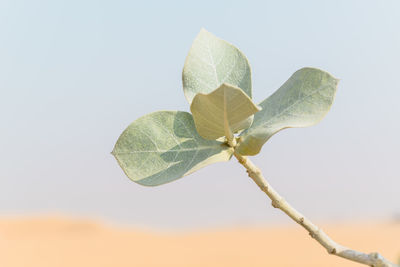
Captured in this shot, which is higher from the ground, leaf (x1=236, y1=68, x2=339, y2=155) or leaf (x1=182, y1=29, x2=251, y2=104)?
leaf (x1=182, y1=29, x2=251, y2=104)

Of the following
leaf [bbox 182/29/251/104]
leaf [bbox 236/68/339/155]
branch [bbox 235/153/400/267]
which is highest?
leaf [bbox 182/29/251/104]

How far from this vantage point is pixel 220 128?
75 centimetres

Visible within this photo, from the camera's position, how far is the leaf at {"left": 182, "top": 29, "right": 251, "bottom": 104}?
2.67ft

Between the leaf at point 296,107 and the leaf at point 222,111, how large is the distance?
0.03m

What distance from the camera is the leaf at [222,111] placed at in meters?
0.67

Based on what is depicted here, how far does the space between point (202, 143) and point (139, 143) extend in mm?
103

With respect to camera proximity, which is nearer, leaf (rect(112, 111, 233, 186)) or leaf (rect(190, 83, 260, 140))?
leaf (rect(190, 83, 260, 140))

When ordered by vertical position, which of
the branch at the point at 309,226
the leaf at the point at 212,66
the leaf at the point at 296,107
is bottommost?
the branch at the point at 309,226

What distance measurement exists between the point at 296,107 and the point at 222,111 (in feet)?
0.47

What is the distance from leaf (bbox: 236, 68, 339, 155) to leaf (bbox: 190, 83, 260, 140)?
28 mm

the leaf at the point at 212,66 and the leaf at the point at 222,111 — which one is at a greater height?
the leaf at the point at 212,66

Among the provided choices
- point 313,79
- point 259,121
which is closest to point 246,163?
point 259,121

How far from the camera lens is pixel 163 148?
80 cm

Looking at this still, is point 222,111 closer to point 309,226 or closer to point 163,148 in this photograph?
point 163,148
